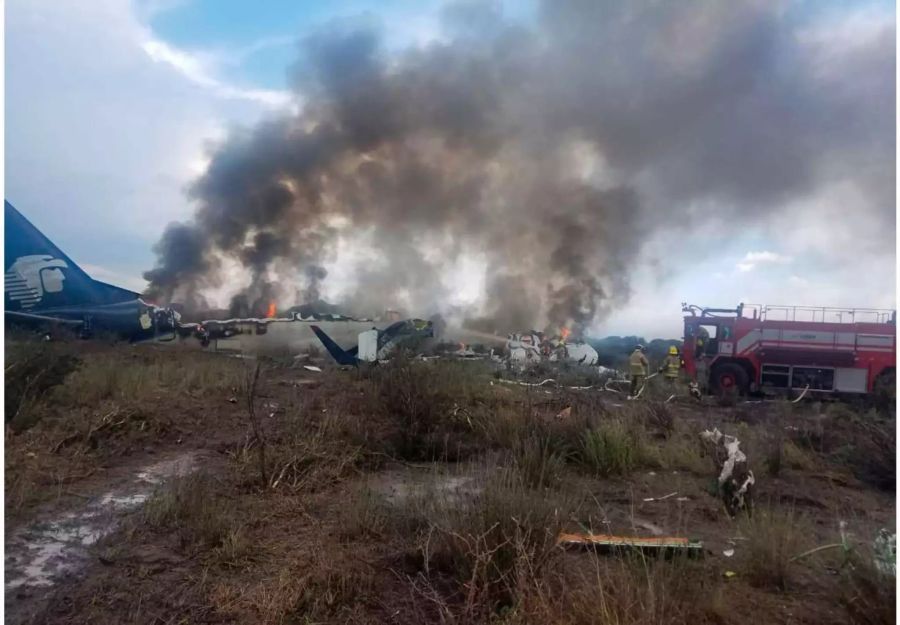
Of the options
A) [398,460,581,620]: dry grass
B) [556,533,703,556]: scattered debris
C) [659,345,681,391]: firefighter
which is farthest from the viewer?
[659,345,681,391]: firefighter

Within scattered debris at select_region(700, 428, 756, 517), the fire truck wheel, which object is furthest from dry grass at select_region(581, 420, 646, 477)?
the fire truck wheel

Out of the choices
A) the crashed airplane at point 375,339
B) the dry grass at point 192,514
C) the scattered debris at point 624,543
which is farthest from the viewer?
the crashed airplane at point 375,339

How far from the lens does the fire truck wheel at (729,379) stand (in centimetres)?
1385

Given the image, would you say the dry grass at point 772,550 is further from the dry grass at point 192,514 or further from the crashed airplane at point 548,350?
the crashed airplane at point 548,350

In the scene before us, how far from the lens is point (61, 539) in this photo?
13.4 ft

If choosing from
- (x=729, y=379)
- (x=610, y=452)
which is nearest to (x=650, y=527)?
(x=610, y=452)

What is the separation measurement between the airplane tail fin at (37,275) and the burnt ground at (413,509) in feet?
3.61

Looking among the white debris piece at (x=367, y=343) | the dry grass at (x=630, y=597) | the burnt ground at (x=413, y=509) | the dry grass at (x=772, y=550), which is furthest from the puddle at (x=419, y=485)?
the white debris piece at (x=367, y=343)

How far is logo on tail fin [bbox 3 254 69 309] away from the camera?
7531 millimetres

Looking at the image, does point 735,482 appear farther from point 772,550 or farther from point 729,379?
point 729,379

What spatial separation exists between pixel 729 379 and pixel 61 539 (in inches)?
514

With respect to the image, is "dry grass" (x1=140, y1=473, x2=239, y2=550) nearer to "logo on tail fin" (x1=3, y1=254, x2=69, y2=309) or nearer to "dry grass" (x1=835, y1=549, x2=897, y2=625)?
"dry grass" (x1=835, y1=549, x2=897, y2=625)

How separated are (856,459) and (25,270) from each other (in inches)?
373

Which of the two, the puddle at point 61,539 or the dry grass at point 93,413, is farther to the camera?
the dry grass at point 93,413
